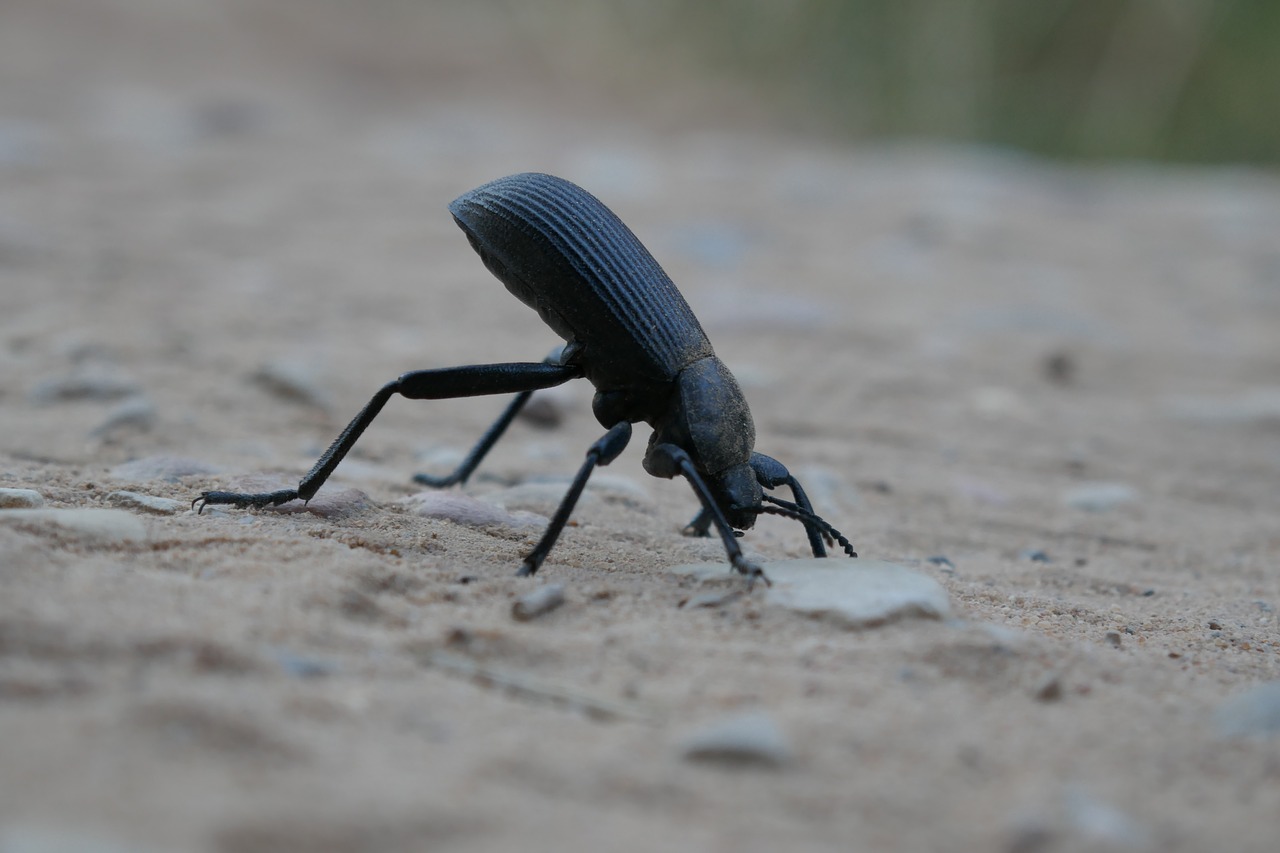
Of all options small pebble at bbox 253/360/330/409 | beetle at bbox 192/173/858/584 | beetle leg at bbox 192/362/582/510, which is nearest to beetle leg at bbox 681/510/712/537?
beetle at bbox 192/173/858/584

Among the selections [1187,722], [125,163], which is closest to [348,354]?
[1187,722]

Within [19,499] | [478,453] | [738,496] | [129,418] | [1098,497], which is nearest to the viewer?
[19,499]

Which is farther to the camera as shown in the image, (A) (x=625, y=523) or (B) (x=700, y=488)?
(A) (x=625, y=523)

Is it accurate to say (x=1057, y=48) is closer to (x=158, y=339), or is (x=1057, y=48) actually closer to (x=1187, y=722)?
(x=158, y=339)

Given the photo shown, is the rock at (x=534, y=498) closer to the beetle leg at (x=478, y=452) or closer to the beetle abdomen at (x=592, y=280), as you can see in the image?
the beetle leg at (x=478, y=452)

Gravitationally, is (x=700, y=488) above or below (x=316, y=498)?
above

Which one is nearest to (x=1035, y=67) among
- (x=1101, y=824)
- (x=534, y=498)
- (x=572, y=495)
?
(x=534, y=498)

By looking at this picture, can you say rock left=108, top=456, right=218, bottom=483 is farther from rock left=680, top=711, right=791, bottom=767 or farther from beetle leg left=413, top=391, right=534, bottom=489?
rock left=680, top=711, right=791, bottom=767

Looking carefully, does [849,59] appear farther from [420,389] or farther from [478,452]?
[420,389]
